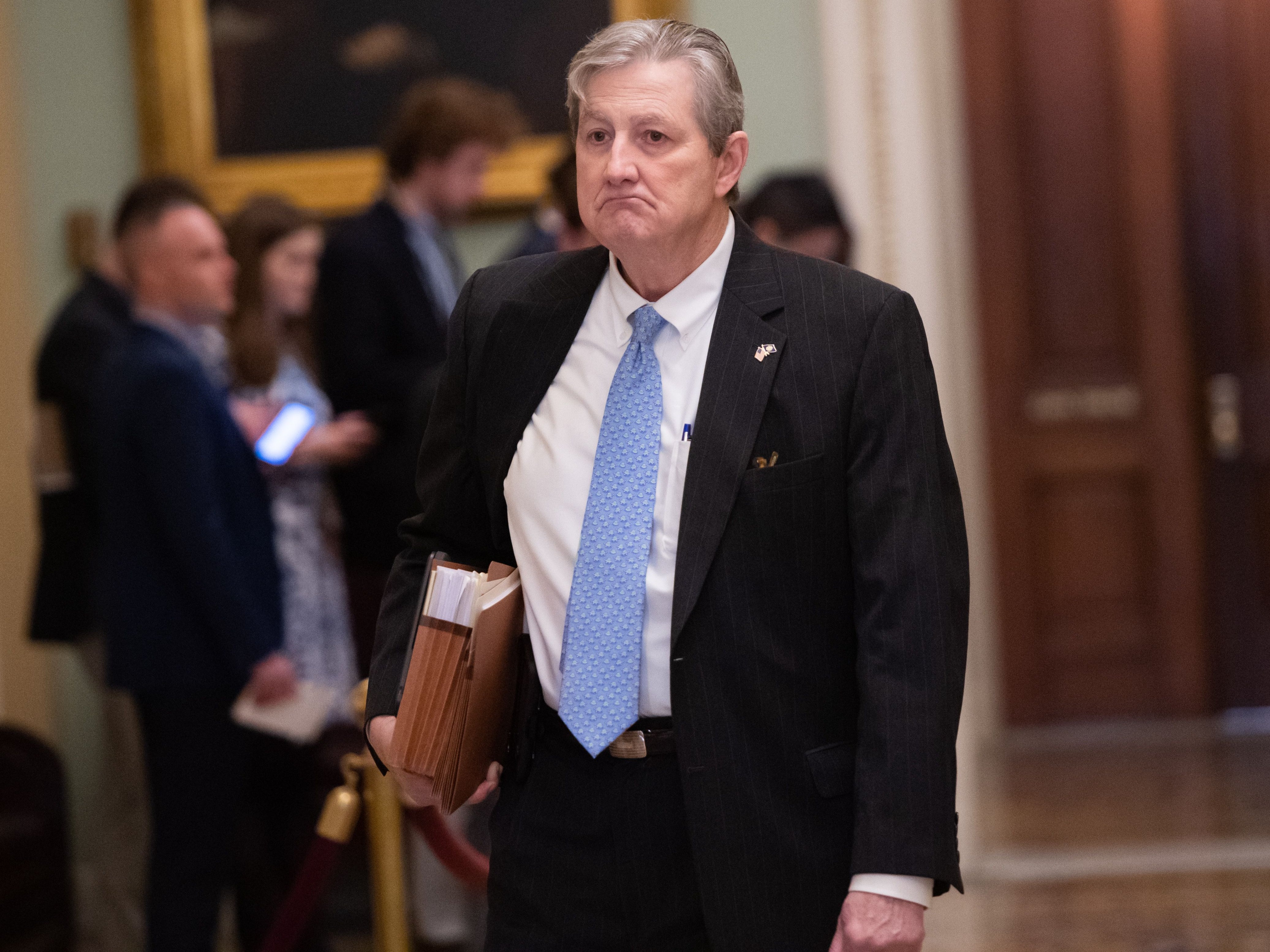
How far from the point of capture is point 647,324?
1.93m

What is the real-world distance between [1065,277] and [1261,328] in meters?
0.83

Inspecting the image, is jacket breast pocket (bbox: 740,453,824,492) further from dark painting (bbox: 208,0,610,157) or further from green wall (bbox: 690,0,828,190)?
dark painting (bbox: 208,0,610,157)

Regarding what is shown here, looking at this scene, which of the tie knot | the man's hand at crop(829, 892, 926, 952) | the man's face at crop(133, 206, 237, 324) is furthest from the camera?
the man's face at crop(133, 206, 237, 324)

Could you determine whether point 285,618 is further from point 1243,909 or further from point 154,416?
point 1243,909

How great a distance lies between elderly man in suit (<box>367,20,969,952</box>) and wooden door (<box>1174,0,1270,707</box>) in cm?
500

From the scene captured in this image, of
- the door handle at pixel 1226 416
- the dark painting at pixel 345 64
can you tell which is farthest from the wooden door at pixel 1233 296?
the dark painting at pixel 345 64

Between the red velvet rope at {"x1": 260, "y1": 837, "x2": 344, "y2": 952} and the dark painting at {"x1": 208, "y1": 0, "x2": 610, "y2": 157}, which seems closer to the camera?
the red velvet rope at {"x1": 260, "y1": 837, "x2": 344, "y2": 952}

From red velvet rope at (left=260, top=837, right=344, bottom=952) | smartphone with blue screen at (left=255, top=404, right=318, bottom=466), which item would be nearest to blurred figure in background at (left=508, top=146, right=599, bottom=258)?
smartphone with blue screen at (left=255, top=404, right=318, bottom=466)

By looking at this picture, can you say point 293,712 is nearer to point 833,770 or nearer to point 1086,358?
point 833,770

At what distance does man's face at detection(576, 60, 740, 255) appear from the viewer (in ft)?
5.93

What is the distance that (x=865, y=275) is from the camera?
189 cm

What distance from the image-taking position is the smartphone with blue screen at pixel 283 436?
3873mm

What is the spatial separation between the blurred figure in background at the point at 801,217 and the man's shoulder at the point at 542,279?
181 centimetres

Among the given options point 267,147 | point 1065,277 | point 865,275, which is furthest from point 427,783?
point 1065,277
